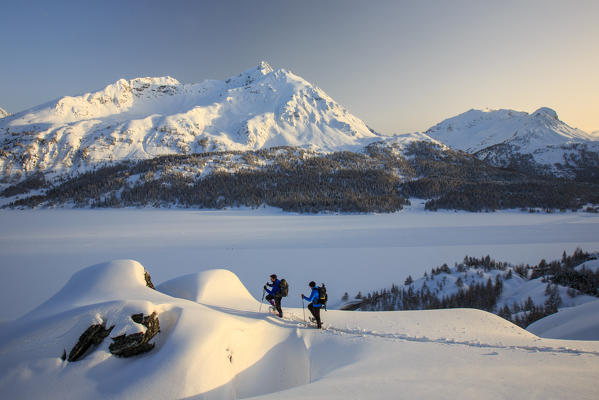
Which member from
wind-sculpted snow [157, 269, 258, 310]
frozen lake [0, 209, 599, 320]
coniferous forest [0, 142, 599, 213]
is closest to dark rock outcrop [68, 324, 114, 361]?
wind-sculpted snow [157, 269, 258, 310]

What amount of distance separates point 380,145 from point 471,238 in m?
137

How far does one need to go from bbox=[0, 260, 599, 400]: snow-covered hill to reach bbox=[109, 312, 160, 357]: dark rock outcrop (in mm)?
87

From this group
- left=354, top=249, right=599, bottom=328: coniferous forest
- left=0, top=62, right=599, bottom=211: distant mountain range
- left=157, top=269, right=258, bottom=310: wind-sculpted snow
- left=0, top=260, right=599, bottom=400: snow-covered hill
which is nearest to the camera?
left=0, top=260, right=599, bottom=400: snow-covered hill

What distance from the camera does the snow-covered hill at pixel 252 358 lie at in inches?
180

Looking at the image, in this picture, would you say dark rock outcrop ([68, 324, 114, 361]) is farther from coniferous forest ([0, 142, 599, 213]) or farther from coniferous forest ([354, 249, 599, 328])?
coniferous forest ([0, 142, 599, 213])

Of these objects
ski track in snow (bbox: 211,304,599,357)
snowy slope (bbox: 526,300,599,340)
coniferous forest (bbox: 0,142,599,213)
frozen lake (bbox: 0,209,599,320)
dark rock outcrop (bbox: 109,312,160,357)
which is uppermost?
coniferous forest (bbox: 0,142,599,213)

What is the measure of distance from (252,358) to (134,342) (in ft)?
9.14

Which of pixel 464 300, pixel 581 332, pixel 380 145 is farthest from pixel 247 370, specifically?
pixel 380 145

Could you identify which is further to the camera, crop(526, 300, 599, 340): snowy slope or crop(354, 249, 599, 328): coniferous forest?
crop(354, 249, 599, 328): coniferous forest

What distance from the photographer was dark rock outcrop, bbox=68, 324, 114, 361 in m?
5.05

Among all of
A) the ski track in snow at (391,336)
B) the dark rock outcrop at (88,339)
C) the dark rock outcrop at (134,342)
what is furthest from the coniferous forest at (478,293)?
the dark rock outcrop at (88,339)

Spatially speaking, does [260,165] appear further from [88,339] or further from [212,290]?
[88,339]

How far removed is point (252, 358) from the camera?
658 cm

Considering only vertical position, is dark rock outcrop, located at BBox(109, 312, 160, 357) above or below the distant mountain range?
below
